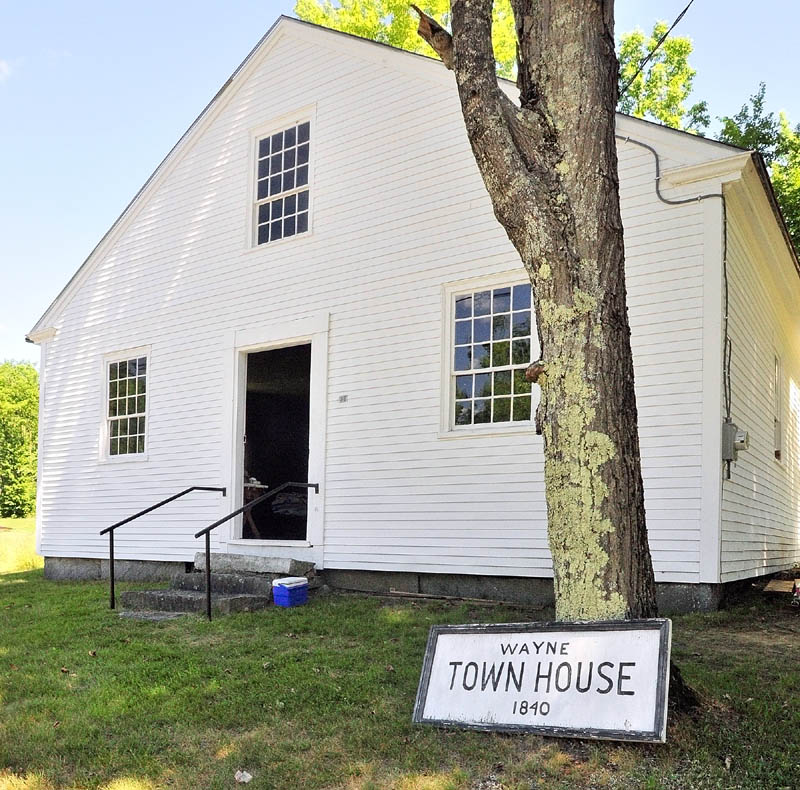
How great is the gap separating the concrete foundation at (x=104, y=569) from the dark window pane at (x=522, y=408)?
187 inches

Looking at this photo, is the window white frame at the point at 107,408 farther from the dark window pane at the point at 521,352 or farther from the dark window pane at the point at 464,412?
the dark window pane at the point at 521,352

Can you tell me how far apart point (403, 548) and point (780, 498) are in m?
5.38

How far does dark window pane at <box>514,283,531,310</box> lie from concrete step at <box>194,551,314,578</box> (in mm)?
3387

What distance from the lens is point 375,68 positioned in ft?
31.1

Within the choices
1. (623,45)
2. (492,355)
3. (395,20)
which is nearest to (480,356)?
(492,355)

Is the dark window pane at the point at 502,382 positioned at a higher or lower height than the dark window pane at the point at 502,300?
lower

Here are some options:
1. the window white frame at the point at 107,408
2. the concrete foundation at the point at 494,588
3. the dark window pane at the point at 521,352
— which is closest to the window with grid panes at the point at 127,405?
the window white frame at the point at 107,408

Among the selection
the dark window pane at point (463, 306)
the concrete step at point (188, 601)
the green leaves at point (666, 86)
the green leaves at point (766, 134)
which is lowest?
the concrete step at point (188, 601)

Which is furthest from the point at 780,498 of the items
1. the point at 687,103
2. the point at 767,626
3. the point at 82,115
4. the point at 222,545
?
the point at 82,115

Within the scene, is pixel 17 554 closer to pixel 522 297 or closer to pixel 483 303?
pixel 483 303

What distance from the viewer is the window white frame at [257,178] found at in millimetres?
9875

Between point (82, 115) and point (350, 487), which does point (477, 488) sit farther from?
point (82, 115)

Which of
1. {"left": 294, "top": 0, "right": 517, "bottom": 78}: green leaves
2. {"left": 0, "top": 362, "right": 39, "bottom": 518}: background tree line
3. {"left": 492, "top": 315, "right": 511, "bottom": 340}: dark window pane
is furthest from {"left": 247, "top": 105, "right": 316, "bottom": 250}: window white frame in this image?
{"left": 0, "top": 362, "right": 39, "bottom": 518}: background tree line

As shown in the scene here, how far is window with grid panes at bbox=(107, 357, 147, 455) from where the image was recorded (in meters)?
11.4
